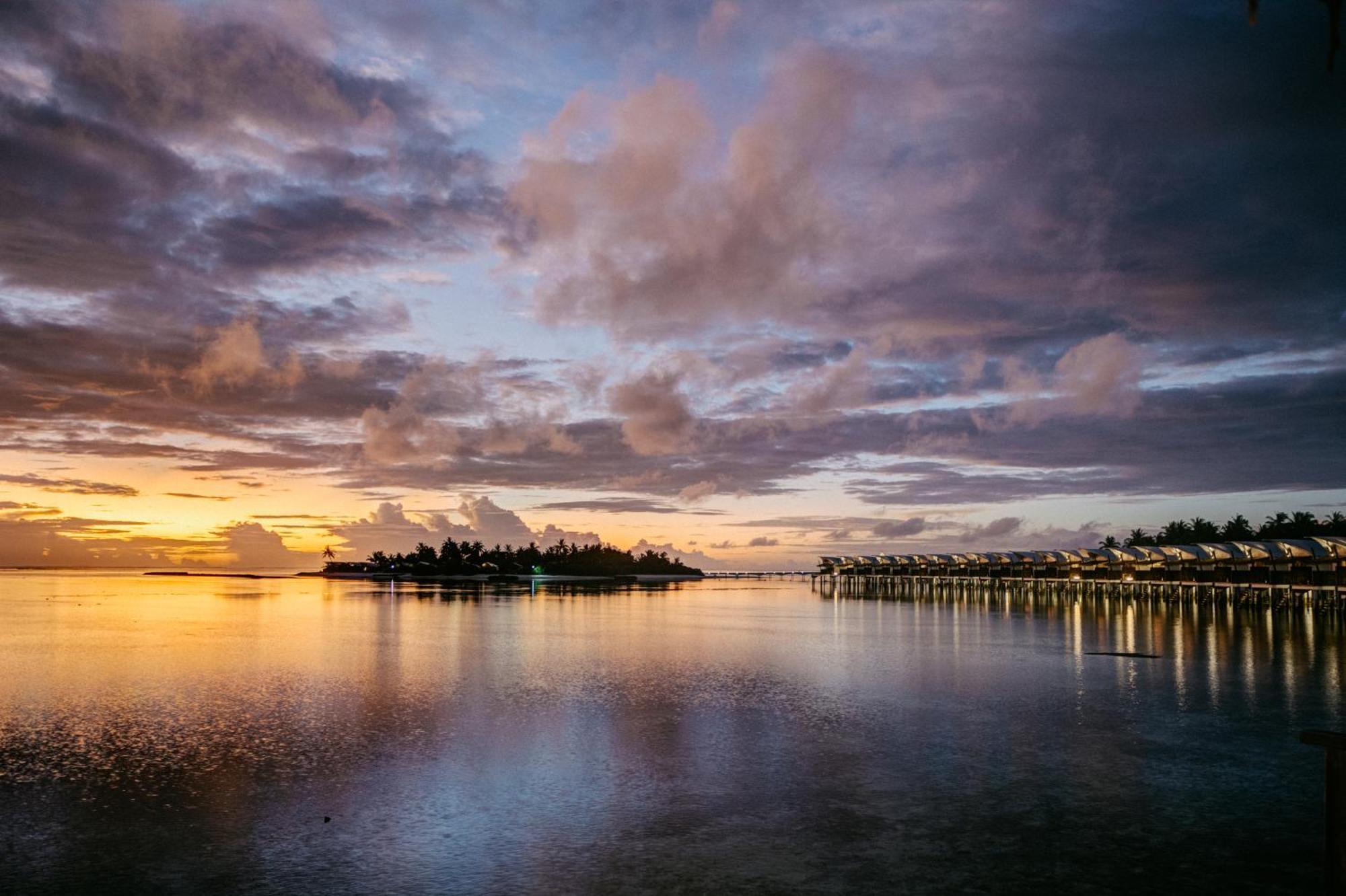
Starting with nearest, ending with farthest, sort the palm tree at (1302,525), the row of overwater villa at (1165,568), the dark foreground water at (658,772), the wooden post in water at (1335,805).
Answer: the wooden post in water at (1335,805), the dark foreground water at (658,772), the row of overwater villa at (1165,568), the palm tree at (1302,525)

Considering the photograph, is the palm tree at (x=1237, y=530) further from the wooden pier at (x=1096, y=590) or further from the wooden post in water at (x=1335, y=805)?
the wooden post in water at (x=1335, y=805)

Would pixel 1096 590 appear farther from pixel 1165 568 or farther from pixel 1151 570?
pixel 1165 568

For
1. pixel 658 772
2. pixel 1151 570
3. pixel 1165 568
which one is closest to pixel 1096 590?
pixel 1151 570

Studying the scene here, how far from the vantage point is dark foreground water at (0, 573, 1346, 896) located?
11164 millimetres

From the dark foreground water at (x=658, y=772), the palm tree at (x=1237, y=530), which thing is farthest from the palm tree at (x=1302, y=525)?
the dark foreground water at (x=658, y=772)

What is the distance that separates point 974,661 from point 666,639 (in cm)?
1482

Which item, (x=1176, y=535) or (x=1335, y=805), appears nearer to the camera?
(x=1335, y=805)

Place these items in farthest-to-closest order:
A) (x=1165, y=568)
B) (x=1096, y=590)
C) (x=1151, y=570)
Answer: (x=1096, y=590)
(x=1151, y=570)
(x=1165, y=568)

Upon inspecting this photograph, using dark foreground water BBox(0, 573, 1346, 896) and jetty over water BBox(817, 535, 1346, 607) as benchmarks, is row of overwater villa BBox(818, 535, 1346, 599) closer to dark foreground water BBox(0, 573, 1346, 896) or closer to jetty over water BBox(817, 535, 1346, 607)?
jetty over water BBox(817, 535, 1346, 607)

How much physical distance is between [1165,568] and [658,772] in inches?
3529

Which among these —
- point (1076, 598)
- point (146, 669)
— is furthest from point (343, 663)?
point (1076, 598)

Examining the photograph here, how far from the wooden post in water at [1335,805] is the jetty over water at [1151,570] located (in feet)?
205

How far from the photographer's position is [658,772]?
16.0 metres

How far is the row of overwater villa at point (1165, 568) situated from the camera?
6762cm
